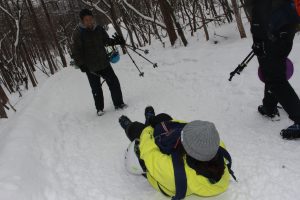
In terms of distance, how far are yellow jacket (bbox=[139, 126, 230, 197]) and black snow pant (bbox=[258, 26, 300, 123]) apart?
105 centimetres

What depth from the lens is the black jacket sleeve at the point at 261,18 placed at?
133 inches

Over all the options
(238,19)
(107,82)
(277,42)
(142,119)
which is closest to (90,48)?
(107,82)

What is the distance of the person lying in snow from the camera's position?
287 cm

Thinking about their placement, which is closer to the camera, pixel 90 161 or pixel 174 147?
pixel 174 147

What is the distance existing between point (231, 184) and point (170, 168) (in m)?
0.76

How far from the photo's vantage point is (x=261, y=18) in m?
3.48

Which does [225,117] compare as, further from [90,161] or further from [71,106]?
[71,106]

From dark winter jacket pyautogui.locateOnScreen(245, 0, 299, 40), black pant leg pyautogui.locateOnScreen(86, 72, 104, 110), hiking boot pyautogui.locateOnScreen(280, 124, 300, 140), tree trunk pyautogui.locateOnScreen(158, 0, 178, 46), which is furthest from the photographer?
tree trunk pyautogui.locateOnScreen(158, 0, 178, 46)

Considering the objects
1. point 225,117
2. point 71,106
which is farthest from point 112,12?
point 225,117

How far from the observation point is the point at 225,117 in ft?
16.1

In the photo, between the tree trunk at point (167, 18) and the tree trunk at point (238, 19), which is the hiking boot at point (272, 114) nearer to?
the tree trunk at point (238, 19)

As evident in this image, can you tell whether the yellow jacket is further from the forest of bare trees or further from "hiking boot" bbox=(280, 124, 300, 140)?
the forest of bare trees

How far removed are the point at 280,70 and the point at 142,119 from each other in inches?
107

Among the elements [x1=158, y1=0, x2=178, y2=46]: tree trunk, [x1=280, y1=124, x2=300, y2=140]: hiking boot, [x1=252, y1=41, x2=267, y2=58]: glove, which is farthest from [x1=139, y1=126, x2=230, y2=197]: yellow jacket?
[x1=158, y1=0, x2=178, y2=46]: tree trunk
